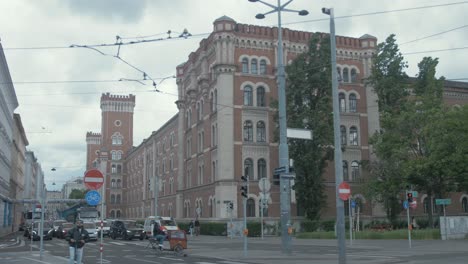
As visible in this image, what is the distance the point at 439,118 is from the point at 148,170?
57.9 m

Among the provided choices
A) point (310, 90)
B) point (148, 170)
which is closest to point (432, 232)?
point (310, 90)

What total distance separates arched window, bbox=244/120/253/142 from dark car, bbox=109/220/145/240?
42.8ft

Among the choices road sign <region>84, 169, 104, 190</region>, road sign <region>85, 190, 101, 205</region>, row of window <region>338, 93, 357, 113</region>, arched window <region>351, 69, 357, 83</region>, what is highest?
arched window <region>351, 69, 357, 83</region>

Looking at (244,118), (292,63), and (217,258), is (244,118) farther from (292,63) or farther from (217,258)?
(217,258)

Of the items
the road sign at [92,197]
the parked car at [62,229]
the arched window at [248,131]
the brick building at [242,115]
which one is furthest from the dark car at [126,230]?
the road sign at [92,197]

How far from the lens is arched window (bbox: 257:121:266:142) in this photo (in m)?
50.4

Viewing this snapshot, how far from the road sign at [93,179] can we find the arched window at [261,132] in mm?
34038

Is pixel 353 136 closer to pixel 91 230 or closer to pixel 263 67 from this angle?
pixel 263 67

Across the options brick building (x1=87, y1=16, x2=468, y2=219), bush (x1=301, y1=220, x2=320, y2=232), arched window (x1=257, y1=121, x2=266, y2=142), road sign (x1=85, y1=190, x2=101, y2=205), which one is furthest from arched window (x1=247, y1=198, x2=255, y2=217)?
road sign (x1=85, y1=190, x2=101, y2=205)

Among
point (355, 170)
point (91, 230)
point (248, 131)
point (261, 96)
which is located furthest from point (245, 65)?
point (91, 230)

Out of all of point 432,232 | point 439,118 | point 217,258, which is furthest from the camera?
point 439,118

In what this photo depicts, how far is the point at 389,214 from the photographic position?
156 ft

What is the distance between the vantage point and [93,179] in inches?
659

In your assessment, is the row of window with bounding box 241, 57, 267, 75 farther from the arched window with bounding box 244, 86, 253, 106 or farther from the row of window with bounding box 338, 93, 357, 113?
the row of window with bounding box 338, 93, 357, 113
